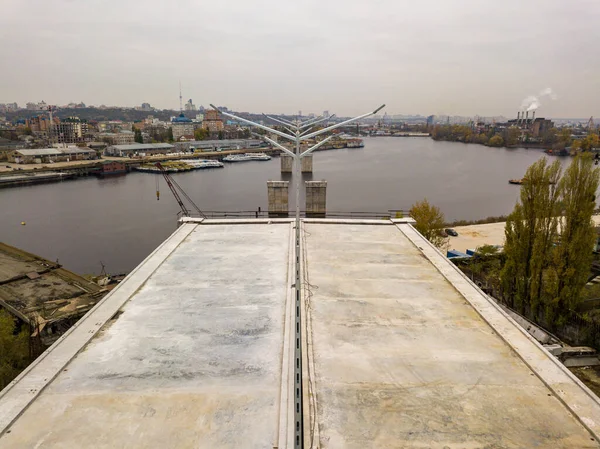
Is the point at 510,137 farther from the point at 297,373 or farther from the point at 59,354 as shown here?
the point at 59,354

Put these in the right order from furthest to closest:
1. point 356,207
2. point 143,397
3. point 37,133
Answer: point 37,133 → point 356,207 → point 143,397

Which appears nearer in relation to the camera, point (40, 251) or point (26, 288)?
point (26, 288)

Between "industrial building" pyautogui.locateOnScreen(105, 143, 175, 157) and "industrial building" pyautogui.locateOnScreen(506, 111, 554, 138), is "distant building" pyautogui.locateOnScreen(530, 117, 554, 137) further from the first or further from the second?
"industrial building" pyautogui.locateOnScreen(105, 143, 175, 157)

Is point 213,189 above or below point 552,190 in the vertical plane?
below

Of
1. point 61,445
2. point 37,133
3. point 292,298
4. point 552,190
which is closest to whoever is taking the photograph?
point 61,445

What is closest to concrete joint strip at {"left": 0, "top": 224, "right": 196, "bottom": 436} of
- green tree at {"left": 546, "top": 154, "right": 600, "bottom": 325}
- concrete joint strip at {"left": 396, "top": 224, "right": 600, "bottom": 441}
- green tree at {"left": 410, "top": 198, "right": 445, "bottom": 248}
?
concrete joint strip at {"left": 396, "top": 224, "right": 600, "bottom": 441}

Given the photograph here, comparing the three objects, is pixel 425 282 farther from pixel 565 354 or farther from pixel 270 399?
pixel 565 354

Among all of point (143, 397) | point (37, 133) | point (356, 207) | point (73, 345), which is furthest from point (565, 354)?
point (37, 133)
